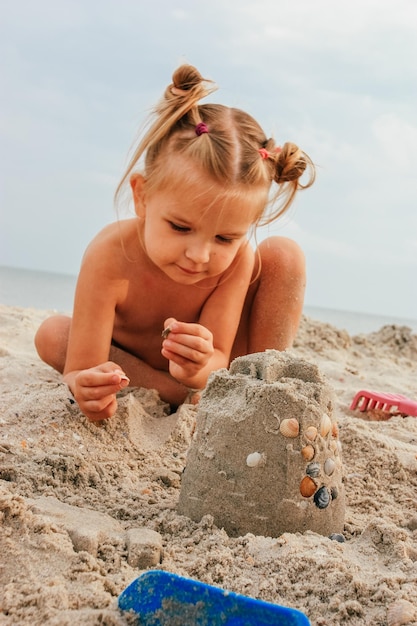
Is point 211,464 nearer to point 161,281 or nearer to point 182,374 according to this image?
point 182,374

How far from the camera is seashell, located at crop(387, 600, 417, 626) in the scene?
1.17m

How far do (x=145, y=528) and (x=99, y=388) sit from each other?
69 cm

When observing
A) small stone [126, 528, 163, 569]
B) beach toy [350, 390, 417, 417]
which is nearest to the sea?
beach toy [350, 390, 417, 417]

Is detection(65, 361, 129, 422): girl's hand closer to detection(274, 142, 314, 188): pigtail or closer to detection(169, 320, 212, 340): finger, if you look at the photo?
detection(169, 320, 212, 340): finger

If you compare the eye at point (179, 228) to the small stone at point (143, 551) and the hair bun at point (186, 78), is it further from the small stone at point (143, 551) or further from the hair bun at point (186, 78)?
the small stone at point (143, 551)

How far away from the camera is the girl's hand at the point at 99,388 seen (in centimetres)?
214

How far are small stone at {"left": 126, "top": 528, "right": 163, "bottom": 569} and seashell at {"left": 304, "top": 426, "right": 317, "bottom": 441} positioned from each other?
433 millimetres

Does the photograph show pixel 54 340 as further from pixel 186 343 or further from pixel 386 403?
pixel 386 403

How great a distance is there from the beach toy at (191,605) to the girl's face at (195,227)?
1366 mm

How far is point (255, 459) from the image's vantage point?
1550 mm

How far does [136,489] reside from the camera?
1.90 m

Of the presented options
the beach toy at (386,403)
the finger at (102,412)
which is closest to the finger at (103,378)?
the finger at (102,412)

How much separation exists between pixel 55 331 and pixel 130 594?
6.72 ft

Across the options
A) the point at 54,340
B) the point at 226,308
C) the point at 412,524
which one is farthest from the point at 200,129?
the point at 412,524
